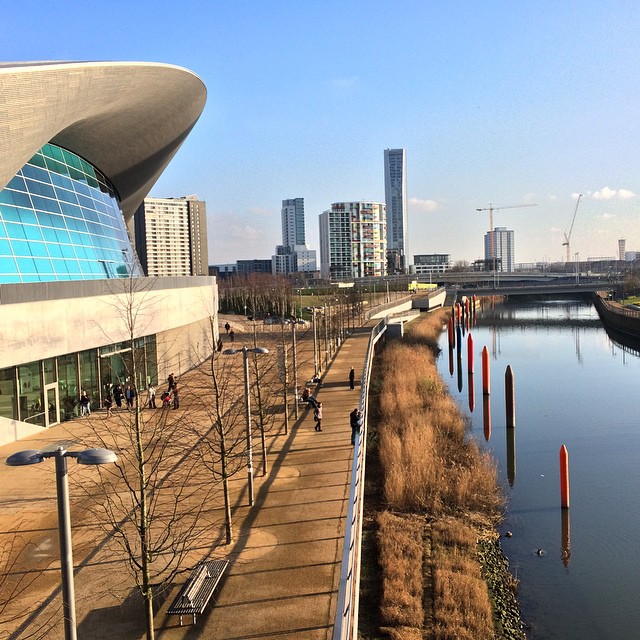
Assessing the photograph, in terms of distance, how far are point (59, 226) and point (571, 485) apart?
23.9 metres

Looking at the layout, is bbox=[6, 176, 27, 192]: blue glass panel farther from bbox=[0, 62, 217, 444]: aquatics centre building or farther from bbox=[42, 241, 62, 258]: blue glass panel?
bbox=[42, 241, 62, 258]: blue glass panel

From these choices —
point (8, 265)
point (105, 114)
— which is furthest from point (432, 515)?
point (105, 114)

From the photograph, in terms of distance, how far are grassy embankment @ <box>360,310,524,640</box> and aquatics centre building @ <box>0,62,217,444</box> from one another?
269 inches

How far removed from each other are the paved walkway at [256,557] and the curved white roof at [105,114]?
11.8 metres

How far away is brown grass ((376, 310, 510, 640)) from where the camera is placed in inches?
473

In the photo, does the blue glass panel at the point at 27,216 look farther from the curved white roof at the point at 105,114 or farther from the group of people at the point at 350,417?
the group of people at the point at 350,417

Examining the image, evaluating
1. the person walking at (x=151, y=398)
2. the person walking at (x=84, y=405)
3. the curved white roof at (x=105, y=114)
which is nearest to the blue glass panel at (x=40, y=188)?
the curved white roof at (x=105, y=114)

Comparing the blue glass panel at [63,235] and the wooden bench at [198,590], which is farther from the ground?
the blue glass panel at [63,235]

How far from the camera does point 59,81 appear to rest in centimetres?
2353

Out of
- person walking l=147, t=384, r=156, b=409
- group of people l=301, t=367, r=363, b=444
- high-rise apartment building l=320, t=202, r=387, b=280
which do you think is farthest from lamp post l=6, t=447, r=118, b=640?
high-rise apartment building l=320, t=202, r=387, b=280

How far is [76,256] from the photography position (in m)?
29.0

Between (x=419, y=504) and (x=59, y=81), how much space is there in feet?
65.6

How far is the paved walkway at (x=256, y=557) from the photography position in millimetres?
9336

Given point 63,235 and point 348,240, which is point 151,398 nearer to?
point 63,235
